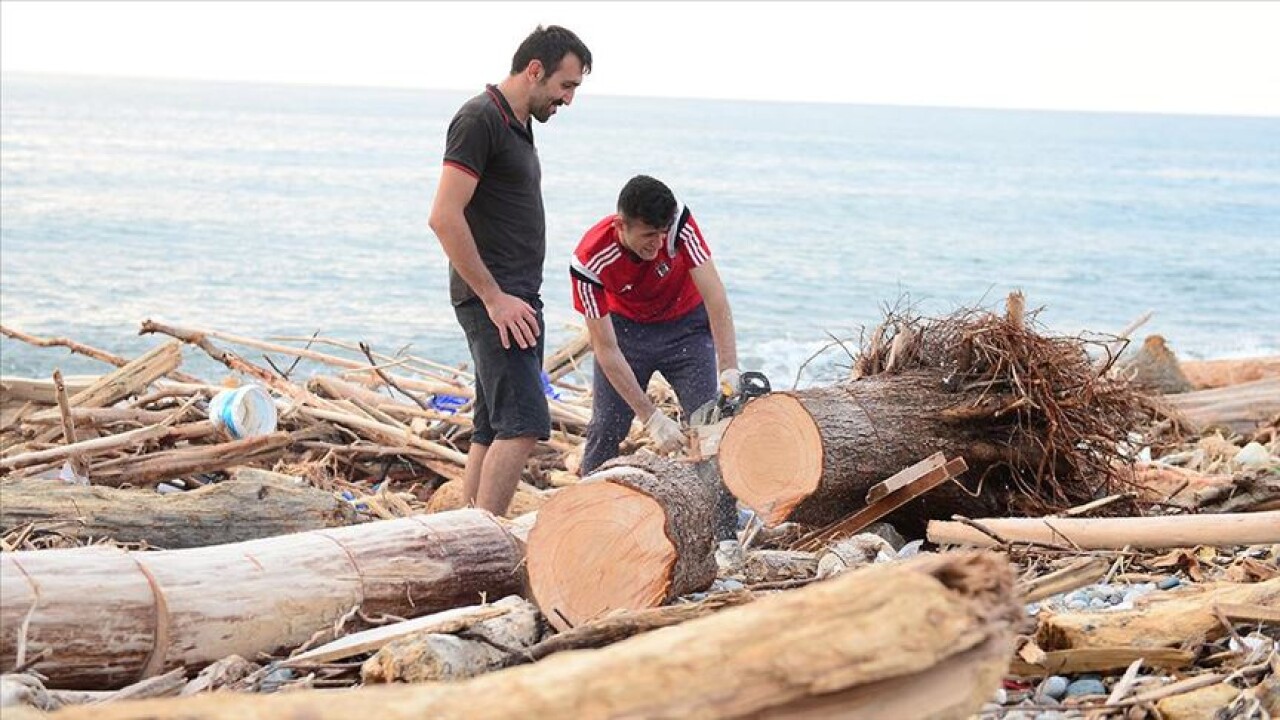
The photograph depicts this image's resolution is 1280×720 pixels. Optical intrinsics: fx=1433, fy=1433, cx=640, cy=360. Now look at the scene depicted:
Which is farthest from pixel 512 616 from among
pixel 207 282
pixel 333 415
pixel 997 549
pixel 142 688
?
pixel 207 282

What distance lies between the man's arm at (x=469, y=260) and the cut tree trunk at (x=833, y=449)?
3.11 feet

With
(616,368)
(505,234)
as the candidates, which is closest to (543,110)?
(505,234)

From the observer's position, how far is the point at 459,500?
7.04 m

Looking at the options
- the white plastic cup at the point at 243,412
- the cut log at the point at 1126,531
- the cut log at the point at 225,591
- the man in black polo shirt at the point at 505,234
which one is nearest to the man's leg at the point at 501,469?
the man in black polo shirt at the point at 505,234

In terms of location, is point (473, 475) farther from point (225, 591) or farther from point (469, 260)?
point (225, 591)

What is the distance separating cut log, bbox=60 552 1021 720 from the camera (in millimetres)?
2275

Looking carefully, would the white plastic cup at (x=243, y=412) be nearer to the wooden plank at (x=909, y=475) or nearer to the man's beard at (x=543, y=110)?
the man's beard at (x=543, y=110)

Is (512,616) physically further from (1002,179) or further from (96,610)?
(1002,179)

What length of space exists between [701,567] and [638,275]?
2.03 metres

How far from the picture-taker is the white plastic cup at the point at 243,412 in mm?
7379

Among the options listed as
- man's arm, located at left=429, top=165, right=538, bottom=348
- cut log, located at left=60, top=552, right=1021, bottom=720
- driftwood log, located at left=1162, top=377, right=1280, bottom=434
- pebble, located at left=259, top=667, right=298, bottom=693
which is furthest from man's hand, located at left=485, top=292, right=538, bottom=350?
driftwood log, located at left=1162, top=377, right=1280, bottom=434

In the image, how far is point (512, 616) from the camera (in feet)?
14.3

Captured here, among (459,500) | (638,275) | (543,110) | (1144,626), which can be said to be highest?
(543,110)

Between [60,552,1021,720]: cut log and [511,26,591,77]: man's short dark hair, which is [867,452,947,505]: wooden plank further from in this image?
[60,552,1021,720]: cut log
